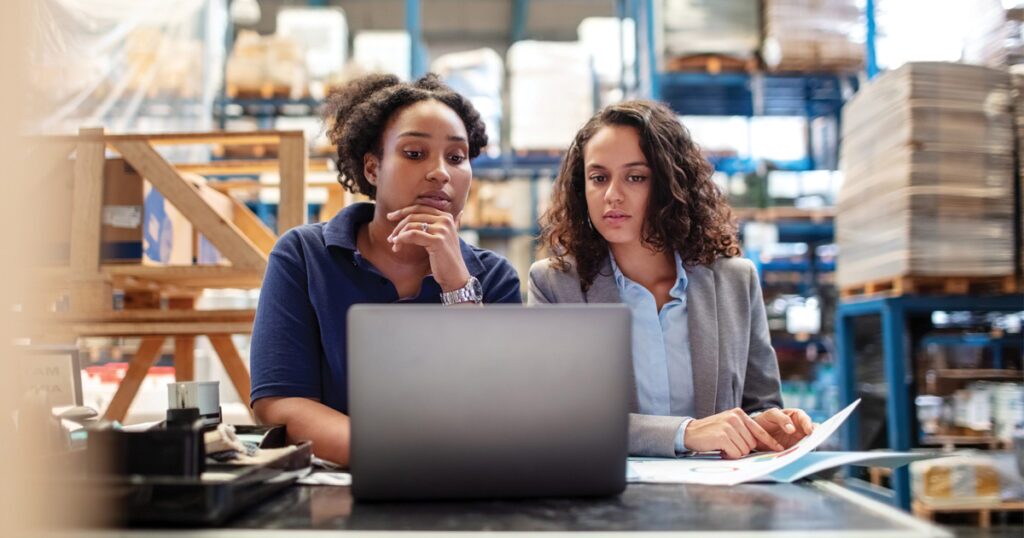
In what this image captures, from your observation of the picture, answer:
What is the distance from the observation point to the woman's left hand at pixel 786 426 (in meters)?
1.53

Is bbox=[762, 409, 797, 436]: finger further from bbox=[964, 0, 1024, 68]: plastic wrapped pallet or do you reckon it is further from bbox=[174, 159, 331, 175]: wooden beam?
bbox=[964, 0, 1024, 68]: plastic wrapped pallet

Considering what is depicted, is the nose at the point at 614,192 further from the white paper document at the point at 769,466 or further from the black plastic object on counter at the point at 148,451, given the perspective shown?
the black plastic object on counter at the point at 148,451

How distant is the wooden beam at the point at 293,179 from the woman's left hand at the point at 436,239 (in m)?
1.37

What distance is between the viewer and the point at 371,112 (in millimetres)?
1970

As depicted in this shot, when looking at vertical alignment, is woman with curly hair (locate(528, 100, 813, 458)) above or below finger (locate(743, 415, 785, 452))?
above


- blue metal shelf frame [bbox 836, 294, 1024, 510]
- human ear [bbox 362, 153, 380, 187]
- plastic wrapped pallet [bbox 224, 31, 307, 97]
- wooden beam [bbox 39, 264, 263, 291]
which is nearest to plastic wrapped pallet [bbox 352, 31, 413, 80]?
plastic wrapped pallet [bbox 224, 31, 307, 97]

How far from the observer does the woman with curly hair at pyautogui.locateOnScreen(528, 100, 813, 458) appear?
2031 mm

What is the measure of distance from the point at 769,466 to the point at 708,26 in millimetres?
5410

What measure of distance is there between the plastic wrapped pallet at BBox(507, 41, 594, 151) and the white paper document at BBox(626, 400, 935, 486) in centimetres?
555

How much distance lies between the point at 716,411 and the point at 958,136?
2.90m

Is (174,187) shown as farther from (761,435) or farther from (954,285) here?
(954,285)

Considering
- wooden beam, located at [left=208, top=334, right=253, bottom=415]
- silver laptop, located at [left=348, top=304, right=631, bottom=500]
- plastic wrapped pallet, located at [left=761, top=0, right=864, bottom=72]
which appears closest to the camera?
silver laptop, located at [left=348, top=304, right=631, bottom=500]

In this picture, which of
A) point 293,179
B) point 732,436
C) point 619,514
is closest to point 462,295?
point 732,436

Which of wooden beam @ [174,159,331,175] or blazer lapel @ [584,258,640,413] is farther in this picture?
wooden beam @ [174,159,331,175]
